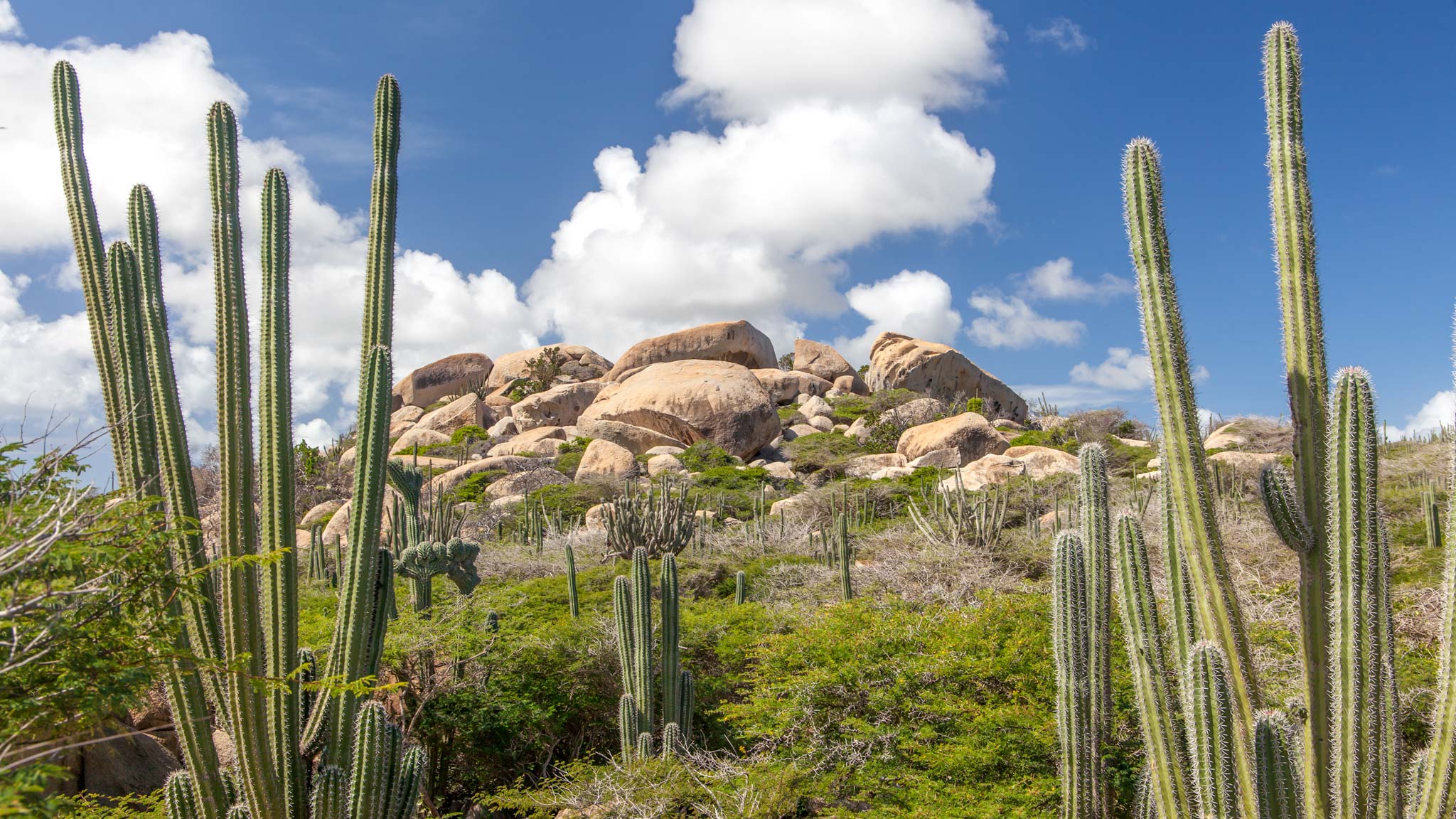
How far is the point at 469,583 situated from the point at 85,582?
20.2 ft

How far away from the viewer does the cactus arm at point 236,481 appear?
5020mm

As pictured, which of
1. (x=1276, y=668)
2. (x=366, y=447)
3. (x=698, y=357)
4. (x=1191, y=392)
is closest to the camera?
(x=1191, y=392)

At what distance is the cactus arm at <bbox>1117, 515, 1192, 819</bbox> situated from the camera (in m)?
4.18

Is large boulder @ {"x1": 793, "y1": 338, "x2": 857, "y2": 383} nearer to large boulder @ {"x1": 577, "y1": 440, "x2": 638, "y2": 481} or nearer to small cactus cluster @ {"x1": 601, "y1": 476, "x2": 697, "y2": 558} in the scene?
large boulder @ {"x1": 577, "y1": 440, "x2": 638, "y2": 481}

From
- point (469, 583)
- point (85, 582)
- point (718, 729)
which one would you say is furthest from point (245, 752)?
point (718, 729)

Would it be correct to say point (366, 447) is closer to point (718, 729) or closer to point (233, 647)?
point (233, 647)

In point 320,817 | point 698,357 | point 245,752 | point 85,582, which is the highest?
point 698,357

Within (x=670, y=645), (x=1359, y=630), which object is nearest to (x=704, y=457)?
(x=670, y=645)

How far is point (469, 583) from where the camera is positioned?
9836mm

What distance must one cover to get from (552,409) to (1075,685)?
113ft

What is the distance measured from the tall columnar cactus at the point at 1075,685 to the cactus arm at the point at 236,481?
4.33m

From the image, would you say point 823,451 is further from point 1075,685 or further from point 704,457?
point 1075,685

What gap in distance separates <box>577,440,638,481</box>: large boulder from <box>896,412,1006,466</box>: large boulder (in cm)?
906

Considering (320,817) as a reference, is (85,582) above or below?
above
